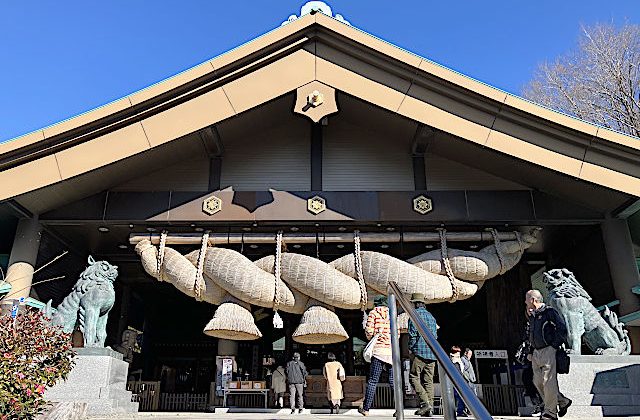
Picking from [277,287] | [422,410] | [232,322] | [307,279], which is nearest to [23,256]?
[232,322]

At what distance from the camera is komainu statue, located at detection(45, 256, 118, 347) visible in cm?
703

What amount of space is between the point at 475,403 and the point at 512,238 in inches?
272

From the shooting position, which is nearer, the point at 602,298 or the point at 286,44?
the point at 286,44

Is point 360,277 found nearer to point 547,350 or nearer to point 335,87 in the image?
point 335,87

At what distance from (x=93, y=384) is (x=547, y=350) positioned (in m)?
5.23

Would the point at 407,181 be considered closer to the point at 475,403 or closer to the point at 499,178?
the point at 499,178

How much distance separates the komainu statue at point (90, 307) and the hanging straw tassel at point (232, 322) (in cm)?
148

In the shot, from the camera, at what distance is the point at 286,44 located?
8.10 m

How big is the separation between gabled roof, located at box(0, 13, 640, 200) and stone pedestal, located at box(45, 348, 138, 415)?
257 cm

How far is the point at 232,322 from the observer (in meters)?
7.85

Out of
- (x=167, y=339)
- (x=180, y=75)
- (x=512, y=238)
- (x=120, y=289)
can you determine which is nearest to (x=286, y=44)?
(x=180, y=75)

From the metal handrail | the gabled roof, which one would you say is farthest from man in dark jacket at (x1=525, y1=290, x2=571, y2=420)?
the gabled roof

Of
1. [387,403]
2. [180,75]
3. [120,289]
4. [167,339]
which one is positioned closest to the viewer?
[180,75]

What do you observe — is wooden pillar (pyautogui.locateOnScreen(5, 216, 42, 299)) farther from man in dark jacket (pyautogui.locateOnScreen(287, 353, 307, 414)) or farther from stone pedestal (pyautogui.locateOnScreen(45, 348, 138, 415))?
man in dark jacket (pyautogui.locateOnScreen(287, 353, 307, 414))
